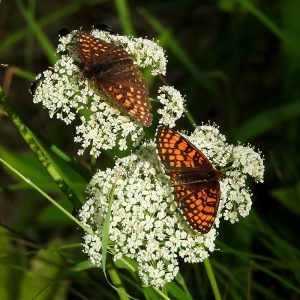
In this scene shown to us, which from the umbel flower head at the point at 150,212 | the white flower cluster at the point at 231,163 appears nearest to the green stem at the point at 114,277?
the umbel flower head at the point at 150,212

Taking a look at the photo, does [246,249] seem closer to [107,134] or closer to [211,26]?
[107,134]

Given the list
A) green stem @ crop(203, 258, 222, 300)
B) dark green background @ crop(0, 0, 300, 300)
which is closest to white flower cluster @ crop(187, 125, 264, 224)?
green stem @ crop(203, 258, 222, 300)

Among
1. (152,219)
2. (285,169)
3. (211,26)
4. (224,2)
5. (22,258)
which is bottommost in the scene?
(152,219)

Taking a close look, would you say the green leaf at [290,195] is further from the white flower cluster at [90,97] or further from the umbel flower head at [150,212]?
the white flower cluster at [90,97]

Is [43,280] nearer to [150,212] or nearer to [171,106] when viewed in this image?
[150,212]

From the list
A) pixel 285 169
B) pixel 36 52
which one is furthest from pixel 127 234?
pixel 36 52

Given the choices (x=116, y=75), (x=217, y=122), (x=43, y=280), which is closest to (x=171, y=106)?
(x=116, y=75)
